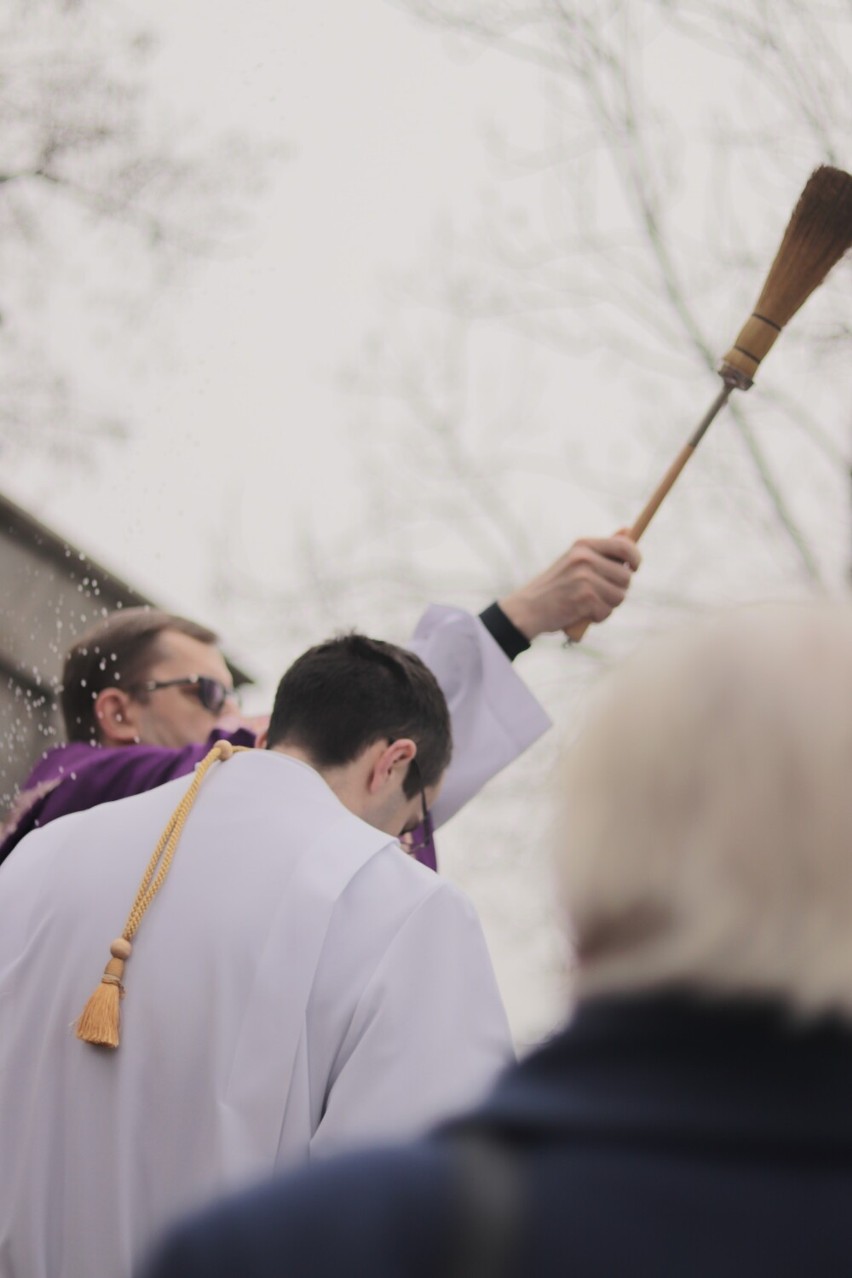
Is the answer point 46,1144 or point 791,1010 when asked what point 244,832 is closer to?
point 46,1144

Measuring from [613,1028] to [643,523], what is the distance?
8.16 ft

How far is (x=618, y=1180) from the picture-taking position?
0.96 meters

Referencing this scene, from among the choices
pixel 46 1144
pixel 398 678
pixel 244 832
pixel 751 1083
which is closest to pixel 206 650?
pixel 398 678

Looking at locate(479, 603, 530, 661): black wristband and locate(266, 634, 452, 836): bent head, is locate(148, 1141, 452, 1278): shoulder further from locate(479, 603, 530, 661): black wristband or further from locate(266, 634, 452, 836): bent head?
locate(479, 603, 530, 661): black wristband

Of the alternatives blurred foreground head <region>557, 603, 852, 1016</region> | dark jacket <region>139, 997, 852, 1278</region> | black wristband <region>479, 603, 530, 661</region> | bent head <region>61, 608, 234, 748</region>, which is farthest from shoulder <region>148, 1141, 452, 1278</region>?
black wristband <region>479, 603, 530, 661</region>

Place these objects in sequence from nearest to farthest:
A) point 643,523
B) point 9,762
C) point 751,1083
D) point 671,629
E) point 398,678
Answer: point 751,1083 → point 671,629 → point 398,678 → point 643,523 → point 9,762

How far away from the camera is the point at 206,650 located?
384 centimetres

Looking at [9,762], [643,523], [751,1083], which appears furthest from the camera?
[9,762]

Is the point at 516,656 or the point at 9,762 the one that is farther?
the point at 9,762

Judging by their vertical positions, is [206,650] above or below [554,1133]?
above

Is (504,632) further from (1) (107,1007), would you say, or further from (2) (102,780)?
(1) (107,1007)

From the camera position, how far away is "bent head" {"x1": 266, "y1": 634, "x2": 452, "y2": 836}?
108 inches

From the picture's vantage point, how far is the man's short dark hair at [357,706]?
108 inches

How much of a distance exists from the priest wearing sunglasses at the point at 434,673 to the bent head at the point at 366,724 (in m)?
0.60
